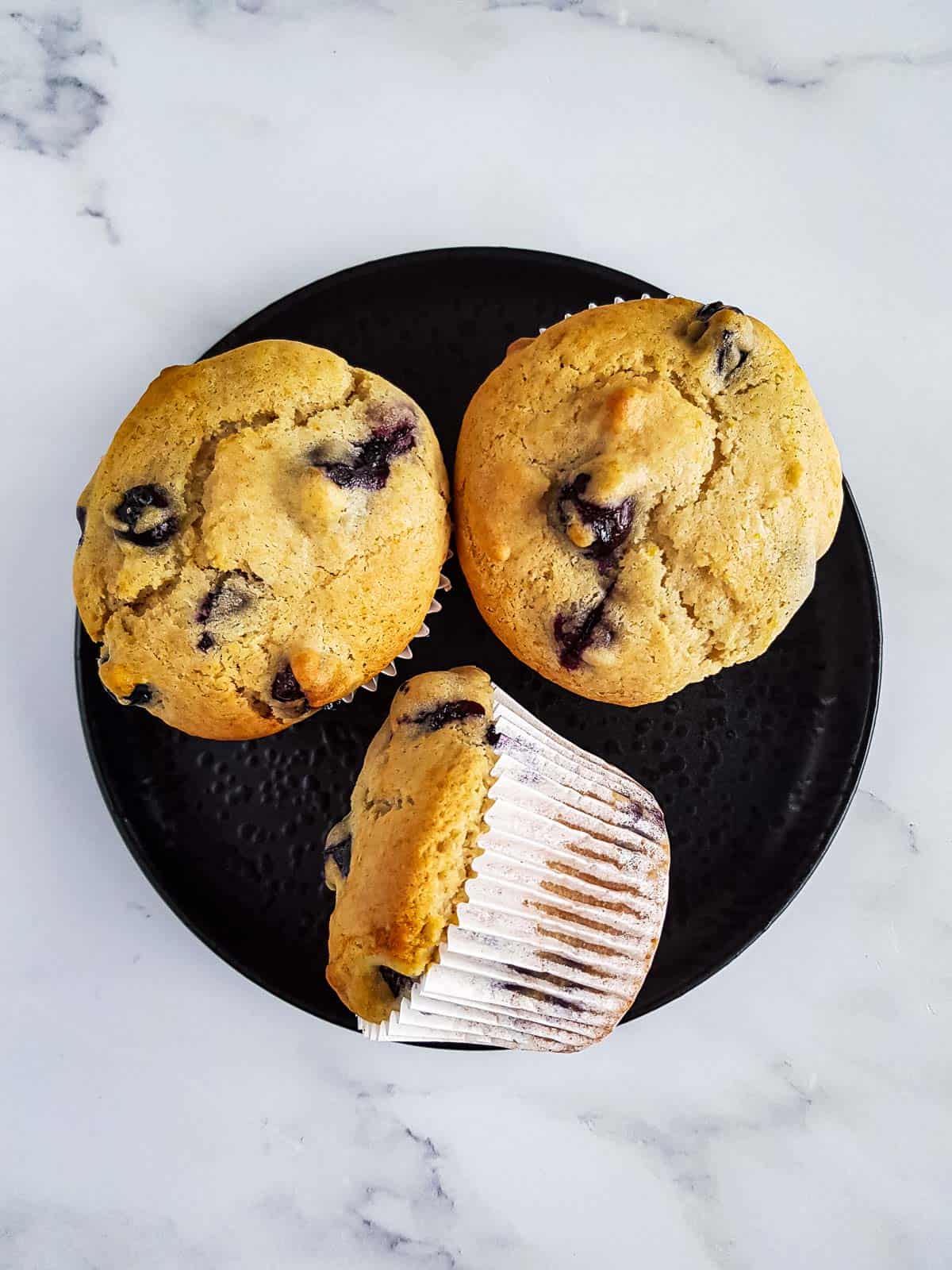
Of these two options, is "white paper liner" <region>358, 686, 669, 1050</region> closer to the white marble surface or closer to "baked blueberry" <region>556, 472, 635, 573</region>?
"baked blueberry" <region>556, 472, 635, 573</region>

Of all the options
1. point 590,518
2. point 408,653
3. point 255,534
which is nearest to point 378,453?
point 255,534

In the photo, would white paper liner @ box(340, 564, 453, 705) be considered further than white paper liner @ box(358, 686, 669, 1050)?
Yes

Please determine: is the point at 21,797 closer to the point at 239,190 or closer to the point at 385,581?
the point at 385,581

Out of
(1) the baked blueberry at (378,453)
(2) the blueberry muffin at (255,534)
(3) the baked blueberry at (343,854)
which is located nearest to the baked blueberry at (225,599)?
(2) the blueberry muffin at (255,534)

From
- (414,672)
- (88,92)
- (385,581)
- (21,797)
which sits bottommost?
(21,797)

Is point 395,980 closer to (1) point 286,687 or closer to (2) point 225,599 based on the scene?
(1) point 286,687

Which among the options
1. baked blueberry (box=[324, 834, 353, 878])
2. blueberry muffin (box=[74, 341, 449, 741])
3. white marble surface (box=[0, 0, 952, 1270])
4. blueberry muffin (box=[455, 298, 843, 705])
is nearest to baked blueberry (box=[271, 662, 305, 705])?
blueberry muffin (box=[74, 341, 449, 741])

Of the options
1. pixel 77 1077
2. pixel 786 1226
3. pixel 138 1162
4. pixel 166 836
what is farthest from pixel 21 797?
pixel 786 1226
